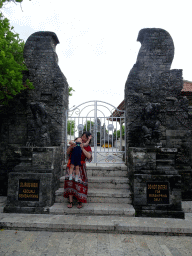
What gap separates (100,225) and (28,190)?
6.33 feet

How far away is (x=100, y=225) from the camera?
3.49 metres

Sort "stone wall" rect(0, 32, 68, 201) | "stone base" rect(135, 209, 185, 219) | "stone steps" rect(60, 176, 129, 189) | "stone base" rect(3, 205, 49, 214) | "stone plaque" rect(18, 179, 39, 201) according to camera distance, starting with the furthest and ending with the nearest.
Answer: "stone wall" rect(0, 32, 68, 201), "stone steps" rect(60, 176, 129, 189), "stone plaque" rect(18, 179, 39, 201), "stone base" rect(3, 205, 49, 214), "stone base" rect(135, 209, 185, 219)

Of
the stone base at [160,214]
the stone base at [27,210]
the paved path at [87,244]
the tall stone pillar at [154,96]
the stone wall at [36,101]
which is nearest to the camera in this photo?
the paved path at [87,244]

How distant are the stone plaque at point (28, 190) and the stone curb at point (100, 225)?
1.58 feet

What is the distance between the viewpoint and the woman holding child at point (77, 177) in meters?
4.18

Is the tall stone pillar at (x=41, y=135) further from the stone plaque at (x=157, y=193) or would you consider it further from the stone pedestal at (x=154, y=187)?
the stone plaque at (x=157, y=193)

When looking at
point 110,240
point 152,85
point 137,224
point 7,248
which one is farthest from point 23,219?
point 152,85

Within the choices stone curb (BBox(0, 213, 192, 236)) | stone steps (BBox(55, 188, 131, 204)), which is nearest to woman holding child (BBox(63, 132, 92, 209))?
stone steps (BBox(55, 188, 131, 204))

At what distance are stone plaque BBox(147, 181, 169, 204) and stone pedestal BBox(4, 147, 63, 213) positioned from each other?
2355mm

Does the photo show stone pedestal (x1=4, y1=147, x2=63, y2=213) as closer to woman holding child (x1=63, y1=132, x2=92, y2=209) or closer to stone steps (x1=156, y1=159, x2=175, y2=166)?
woman holding child (x1=63, y1=132, x2=92, y2=209)

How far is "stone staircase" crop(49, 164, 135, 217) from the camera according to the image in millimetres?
4031

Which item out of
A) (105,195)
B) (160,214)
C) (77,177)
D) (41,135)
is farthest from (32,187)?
(160,214)

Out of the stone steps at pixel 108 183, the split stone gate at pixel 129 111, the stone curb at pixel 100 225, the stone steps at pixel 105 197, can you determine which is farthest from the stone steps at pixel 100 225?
the split stone gate at pixel 129 111

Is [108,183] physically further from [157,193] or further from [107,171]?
[157,193]
